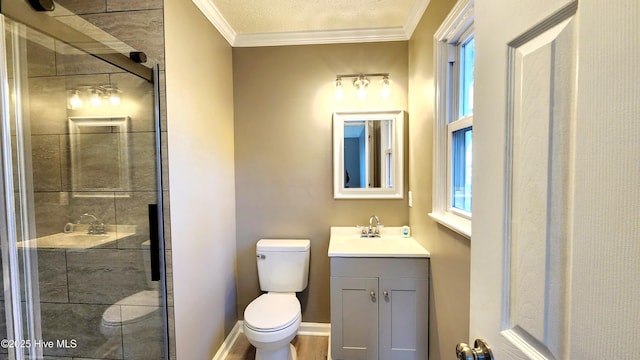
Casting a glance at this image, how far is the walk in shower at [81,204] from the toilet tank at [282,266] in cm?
77

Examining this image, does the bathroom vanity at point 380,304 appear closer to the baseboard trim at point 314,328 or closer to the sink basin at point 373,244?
the sink basin at point 373,244

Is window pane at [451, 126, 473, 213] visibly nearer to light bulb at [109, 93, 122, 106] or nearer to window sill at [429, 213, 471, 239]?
window sill at [429, 213, 471, 239]

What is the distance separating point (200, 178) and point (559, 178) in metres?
1.73

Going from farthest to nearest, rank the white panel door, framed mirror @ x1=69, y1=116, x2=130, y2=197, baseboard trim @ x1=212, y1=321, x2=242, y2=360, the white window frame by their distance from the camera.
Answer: baseboard trim @ x1=212, y1=321, x2=242, y2=360
the white window frame
framed mirror @ x1=69, y1=116, x2=130, y2=197
the white panel door

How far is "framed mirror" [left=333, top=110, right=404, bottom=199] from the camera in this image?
214 centimetres

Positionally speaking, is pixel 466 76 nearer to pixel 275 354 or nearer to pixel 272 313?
pixel 272 313

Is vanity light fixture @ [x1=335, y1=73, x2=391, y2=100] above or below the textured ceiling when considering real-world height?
below

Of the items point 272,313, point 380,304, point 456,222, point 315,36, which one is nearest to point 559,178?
point 456,222

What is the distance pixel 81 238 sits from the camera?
4.57 feet

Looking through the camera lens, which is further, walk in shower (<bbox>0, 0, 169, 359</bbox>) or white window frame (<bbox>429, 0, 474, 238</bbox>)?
white window frame (<bbox>429, 0, 474, 238</bbox>)

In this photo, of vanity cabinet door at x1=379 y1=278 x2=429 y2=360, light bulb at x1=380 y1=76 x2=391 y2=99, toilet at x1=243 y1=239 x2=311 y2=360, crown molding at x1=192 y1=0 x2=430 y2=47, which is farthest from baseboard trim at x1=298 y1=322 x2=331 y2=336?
crown molding at x1=192 y1=0 x2=430 y2=47

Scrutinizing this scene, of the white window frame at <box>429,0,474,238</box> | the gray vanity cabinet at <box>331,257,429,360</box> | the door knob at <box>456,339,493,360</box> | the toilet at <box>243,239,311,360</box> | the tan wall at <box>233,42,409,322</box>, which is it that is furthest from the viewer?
the tan wall at <box>233,42,409,322</box>

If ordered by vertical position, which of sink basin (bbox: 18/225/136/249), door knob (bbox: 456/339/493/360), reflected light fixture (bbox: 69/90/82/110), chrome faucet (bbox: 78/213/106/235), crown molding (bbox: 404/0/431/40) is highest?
crown molding (bbox: 404/0/431/40)

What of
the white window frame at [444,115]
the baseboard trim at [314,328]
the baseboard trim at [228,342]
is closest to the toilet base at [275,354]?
the baseboard trim at [228,342]
